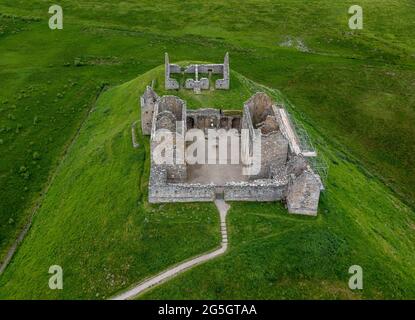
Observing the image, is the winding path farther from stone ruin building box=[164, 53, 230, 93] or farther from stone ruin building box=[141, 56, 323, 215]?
stone ruin building box=[164, 53, 230, 93]

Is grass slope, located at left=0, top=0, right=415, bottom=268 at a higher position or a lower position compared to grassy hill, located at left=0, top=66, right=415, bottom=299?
higher

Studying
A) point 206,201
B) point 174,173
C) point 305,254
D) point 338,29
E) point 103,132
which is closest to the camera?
point 305,254

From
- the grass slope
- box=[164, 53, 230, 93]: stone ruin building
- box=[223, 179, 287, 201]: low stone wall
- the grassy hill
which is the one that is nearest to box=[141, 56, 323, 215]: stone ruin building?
box=[223, 179, 287, 201]: low stone wall

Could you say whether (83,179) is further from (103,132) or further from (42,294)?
(42,294)

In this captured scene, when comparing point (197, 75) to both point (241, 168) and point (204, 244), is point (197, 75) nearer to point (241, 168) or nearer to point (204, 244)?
point (241, 168)

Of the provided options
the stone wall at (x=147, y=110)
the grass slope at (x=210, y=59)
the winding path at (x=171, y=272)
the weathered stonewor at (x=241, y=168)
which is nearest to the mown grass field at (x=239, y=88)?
the grass slope at (x=210, y=59)

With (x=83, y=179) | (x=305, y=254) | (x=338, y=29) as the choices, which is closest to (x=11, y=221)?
(x=83, y=179)

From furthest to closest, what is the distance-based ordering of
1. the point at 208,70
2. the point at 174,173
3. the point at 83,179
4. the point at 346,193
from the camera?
1. the point at 208,70
2. the point at 83,179
3. the point at 346,193
4. the point at 174,173
